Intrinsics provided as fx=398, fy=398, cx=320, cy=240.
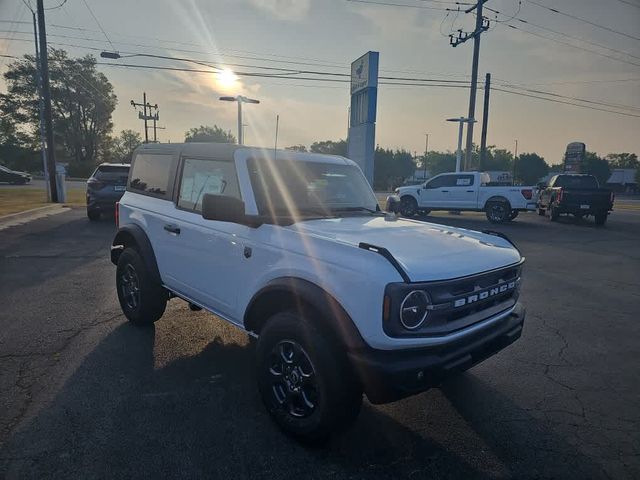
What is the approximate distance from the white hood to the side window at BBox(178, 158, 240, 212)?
827 mm

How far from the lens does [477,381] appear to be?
3633 millimetres

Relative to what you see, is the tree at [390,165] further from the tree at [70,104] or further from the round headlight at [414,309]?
the round headlight at [414,309]

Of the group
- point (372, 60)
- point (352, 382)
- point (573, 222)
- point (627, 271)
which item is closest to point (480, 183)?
point (573, 222)

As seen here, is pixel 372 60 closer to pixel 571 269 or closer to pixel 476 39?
pixel 571 269

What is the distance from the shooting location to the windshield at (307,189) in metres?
3.31

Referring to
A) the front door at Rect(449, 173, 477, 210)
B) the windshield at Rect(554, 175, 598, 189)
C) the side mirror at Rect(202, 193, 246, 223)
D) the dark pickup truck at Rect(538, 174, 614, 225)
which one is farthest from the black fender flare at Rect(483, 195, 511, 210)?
the side mirror at Rect(202, 193, 246, 223)

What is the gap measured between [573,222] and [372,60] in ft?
38.2

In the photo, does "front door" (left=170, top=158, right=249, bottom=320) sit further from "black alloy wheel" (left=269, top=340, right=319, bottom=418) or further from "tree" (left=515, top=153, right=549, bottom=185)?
"tree" (left=515, top=153, right=549, bottom=185)

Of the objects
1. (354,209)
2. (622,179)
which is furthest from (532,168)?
(354,209)

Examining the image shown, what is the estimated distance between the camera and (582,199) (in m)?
16.5

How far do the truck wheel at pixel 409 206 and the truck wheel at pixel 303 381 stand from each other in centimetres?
1672

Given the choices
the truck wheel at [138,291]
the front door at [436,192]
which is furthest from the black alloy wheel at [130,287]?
the front door at [436,192]

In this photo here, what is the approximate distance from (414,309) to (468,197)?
53.7 ft

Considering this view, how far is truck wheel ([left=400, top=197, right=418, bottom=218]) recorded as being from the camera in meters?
18.7
